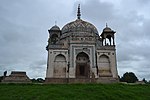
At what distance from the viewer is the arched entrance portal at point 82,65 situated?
28469 mm

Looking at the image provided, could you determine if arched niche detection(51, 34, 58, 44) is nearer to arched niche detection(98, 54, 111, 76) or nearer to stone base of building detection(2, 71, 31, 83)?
arched niche detection(98, 54, 111, 76)

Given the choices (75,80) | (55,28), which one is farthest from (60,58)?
(55,28)

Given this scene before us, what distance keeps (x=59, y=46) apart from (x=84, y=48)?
11.1ft

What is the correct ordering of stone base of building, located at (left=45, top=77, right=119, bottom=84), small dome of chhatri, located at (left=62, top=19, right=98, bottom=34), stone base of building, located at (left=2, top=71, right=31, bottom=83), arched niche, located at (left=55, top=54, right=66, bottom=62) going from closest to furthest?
1. stone base of building, located at (left=2, top=71, right=31, bottom=83)
2. stone base of building, located at (left=45, top=77, right=119, bottom=84)
3. arched niche, located at (left=55, top=54, right=66, bottom=62)
4. small dome of chhatri, located at (left=62, top=19, right=98, bottom=34)

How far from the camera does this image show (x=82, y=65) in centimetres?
2888

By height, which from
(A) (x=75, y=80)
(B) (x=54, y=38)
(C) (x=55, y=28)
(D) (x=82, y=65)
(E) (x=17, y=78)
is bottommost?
(A) (x=75, y=80)

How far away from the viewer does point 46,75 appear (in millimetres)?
27922

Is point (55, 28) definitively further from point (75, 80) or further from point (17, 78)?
point (17, 78)

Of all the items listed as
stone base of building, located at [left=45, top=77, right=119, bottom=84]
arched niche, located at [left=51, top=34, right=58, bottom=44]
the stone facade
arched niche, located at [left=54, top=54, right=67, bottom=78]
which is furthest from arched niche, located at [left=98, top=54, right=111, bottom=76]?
arched niche, located at [left=51, top=34, right=58, bottom=44]

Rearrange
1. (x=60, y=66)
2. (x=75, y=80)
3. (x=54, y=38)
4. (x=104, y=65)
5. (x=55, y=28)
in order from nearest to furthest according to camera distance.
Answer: (x=75, y=80), (x=60, y=66), (x=104, y=65), (x=55, y=28), (x=54, y=38)

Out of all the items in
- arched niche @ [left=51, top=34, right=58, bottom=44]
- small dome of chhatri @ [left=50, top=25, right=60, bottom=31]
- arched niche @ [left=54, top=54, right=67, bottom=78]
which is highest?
small dome of chhatri @ [left=50, top=25, right=60, bottom=31]

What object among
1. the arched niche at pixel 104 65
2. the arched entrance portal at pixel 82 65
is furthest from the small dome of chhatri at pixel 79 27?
the arched niche at pixel 104 65

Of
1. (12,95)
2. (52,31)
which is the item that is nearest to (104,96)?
(12,95)

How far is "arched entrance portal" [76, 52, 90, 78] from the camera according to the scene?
2847 cm
